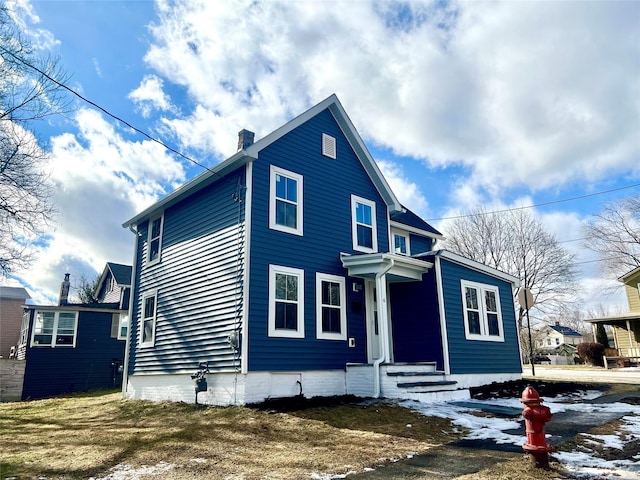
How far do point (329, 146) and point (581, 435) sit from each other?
9.33 meters

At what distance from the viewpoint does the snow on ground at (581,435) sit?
4.94 meters

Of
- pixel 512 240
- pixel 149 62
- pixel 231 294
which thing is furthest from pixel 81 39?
pixel 512 240

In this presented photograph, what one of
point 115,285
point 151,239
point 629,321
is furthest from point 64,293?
point 629,321

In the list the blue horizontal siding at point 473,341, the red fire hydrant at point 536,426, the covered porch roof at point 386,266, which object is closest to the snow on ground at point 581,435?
the red fire hydrant at point 536,426

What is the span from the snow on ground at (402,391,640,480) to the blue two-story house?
1.44 m

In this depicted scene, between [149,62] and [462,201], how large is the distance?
3166cm

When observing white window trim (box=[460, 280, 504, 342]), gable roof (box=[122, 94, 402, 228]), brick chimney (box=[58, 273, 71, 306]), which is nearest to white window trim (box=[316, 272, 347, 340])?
gable roof (box=[122, 94, 402, 228])

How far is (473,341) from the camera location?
44.9 ft

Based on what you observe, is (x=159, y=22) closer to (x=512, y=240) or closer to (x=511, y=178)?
(x=511, y=178)

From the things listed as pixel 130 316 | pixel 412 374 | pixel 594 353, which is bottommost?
pixel 412 374

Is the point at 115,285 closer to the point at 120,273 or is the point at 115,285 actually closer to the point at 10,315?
the point at 120,273

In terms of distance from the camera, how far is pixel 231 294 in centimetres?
1070

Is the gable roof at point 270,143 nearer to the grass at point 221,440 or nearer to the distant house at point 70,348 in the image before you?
the grass at point 221,440

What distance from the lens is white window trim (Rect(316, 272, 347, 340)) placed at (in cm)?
1166
